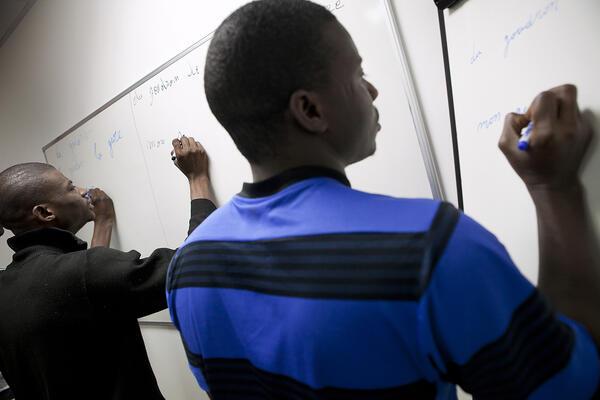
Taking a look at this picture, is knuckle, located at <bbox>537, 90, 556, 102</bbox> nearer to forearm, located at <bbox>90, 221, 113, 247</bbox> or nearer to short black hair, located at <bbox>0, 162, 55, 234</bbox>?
short black hair, located at <bbox>0, 162, 55, 234</bbox>

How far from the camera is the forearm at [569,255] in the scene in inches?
17.6

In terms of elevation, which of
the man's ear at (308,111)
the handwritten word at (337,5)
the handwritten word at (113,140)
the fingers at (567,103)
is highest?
the handwritten word at (113,140)

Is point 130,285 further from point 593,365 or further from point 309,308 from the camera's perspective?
point 593,365

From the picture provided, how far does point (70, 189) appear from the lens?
3.98 ft

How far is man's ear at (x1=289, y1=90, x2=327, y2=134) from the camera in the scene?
1.50 feet

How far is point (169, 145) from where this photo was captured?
133 centimetres

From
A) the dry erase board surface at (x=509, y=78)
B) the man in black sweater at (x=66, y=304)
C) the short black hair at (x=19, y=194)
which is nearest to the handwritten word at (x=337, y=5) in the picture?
the dry erase board surface at (x=509, y=78)

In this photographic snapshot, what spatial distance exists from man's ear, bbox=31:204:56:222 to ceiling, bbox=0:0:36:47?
1378 mm

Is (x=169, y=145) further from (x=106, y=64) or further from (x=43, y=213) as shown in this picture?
(x=106, y=64)

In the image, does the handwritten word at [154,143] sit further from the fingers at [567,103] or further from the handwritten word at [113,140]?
the fingers at [567,103]

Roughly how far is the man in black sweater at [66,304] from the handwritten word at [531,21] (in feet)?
2.81

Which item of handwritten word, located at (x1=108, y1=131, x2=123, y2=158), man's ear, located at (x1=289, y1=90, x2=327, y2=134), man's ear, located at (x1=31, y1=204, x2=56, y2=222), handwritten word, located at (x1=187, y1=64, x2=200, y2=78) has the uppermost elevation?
handwritten word, located at (x1=187, y1=64, x2=200, y2=78)

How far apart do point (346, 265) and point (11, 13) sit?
2.42 m

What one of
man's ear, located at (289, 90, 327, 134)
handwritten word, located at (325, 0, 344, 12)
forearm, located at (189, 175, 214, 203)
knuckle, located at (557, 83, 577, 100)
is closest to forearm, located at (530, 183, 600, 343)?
knuckle, located at (557, 83, 577, 100)
